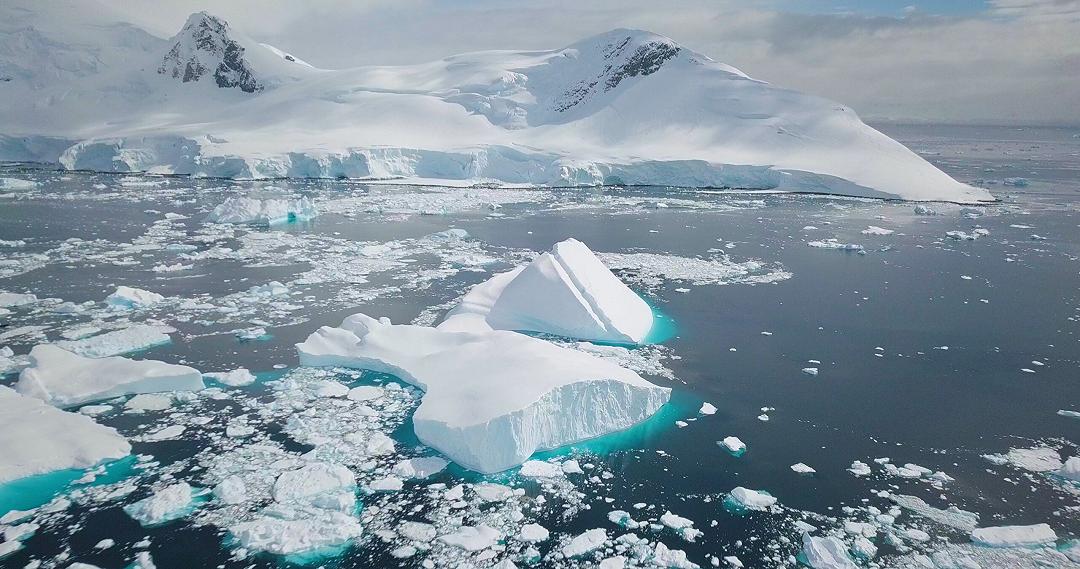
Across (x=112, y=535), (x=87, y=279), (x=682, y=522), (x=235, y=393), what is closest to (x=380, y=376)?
(x=235, y=393)

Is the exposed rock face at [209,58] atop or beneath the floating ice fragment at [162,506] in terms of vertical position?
atop

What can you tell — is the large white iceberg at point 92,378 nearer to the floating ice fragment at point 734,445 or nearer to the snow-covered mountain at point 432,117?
the floating ice fragment at point 734,445

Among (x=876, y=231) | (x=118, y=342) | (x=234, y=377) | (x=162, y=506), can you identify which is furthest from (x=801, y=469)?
(x=876, y=231)

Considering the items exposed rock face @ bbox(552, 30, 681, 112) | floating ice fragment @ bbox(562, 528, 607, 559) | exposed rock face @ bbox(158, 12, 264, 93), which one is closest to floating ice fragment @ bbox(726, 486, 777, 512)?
floating ice fragment @ bbox(562, 528, 607, 559)

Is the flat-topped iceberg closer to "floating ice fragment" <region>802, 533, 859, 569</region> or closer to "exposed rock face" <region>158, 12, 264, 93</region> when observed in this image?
"floating ice fragment" <region>802, 533, 859, 569</region>

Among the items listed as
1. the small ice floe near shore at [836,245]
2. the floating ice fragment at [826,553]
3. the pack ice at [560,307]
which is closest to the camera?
the floating ice fragment at [826,553]

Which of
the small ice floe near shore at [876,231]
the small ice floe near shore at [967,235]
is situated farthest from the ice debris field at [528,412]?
the small ice floe near shore at [876,231]

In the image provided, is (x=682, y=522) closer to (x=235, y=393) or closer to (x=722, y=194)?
(x=235, y=393)
